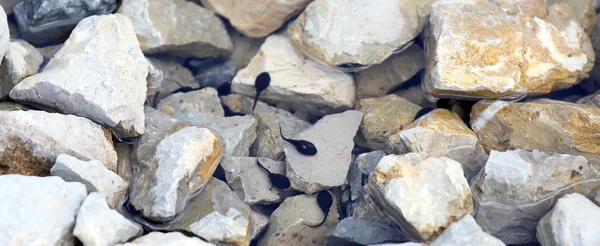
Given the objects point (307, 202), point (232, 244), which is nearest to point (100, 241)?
point (232, 244)

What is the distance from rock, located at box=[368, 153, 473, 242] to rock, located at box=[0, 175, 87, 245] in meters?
1.67

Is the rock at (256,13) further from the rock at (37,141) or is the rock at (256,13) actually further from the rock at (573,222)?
the rock at (573,222)

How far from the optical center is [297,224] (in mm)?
3658

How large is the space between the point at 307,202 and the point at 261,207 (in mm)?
333

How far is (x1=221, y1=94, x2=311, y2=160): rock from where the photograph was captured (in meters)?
4.23

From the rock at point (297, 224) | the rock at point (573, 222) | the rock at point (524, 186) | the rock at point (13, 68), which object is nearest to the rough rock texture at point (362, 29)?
the rock at point (297, 224)

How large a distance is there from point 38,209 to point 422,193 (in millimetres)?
2031

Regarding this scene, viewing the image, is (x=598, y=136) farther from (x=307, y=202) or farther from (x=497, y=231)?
(x=307, y=202)

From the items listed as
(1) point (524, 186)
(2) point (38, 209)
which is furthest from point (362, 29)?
(2) point (38, 209)

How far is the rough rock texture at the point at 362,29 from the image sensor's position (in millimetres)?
4352

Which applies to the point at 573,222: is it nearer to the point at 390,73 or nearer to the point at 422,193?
the point at 422,193

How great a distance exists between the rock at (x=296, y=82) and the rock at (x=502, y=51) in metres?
0.76

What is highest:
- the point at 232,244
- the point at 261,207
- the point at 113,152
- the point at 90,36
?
the point at 90,36

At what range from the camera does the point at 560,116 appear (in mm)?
3660
